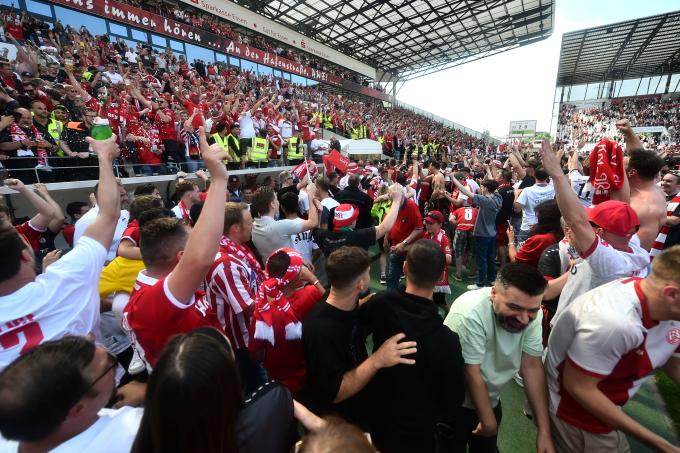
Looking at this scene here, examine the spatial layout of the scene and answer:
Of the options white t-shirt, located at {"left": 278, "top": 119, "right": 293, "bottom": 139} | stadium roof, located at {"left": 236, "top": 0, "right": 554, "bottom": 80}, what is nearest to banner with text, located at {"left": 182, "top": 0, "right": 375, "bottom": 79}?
stadium roof, located at {"left": 236, "top": 0, "right": 554, "bottom": 80}

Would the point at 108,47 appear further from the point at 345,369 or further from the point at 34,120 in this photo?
the point at 345,369

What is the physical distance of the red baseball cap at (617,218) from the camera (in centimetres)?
207

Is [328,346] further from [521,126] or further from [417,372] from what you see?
[521,126]

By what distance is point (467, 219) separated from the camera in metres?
5.65

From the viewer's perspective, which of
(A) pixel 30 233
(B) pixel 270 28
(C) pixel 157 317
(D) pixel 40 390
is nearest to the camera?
(D) pixel 40 390

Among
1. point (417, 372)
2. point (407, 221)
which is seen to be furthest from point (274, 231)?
point (407, 221)

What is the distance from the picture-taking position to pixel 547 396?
1902mm

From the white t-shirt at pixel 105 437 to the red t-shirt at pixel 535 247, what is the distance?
3.70 metres

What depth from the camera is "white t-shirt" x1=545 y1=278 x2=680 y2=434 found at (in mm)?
1525

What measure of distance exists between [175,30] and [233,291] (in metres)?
18.9

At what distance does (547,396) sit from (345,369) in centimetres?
125

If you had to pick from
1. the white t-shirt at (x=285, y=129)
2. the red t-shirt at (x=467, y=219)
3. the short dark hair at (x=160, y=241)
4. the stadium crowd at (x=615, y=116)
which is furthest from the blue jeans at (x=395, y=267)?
the stadium crowd at (x=615, y=116)

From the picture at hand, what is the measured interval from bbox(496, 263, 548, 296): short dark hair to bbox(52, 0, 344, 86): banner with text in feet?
60.4

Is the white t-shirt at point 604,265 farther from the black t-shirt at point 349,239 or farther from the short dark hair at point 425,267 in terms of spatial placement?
the black t-shirt at point 349,239
